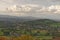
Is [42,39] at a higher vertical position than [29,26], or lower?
lower

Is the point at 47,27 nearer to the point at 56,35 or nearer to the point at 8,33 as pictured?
the point at 56,35

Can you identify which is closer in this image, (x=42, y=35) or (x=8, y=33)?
(x=8, y=33)

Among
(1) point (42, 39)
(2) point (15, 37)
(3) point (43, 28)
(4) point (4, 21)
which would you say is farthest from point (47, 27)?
(4) point (4, 21)

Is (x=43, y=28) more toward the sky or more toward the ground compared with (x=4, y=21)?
more toward the ground

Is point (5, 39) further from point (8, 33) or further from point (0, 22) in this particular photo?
point (0, 22)

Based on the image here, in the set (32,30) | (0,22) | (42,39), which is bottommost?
(42,39)

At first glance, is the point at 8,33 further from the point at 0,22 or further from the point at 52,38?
the point at 52,38

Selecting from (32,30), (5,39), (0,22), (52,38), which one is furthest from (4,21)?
(52,38)
